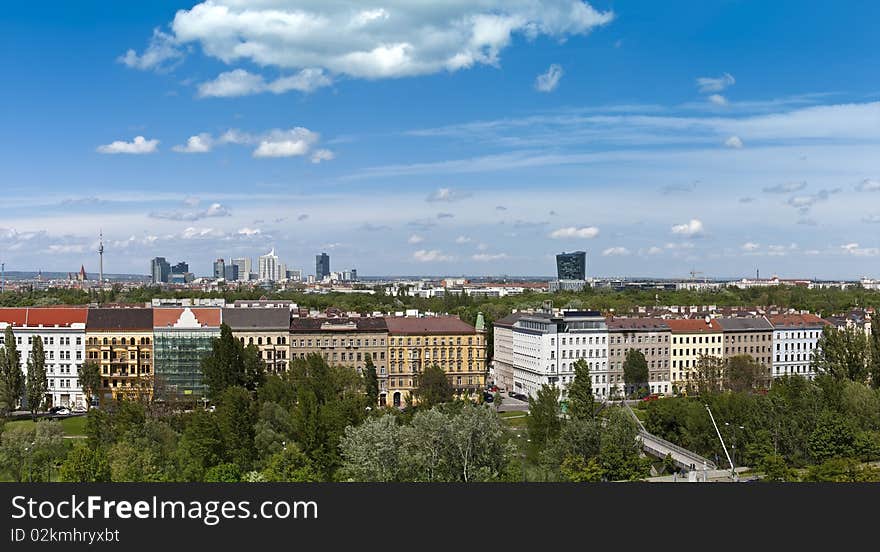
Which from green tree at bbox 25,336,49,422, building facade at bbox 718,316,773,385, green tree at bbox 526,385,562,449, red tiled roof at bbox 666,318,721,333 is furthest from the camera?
building facade at bbox 718,316,773,385

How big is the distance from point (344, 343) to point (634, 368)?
27.2 metres

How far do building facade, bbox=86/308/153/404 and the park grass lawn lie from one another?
7.25 m

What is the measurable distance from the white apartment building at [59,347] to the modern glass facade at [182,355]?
23.3 feet

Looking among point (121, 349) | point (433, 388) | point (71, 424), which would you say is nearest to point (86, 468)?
point (71, 424)

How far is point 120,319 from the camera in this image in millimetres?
84875

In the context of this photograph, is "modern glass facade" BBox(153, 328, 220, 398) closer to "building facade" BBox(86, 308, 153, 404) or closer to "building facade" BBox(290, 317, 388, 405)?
"building facade" BBox(86, 308, 153, 404)

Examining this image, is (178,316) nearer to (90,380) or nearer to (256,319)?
(256,319)

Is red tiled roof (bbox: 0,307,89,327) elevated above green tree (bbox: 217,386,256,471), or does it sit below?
above

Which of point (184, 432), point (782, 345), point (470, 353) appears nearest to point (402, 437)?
point (184, 432)

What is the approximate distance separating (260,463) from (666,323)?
56.7 meters

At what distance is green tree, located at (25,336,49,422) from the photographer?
7400cm

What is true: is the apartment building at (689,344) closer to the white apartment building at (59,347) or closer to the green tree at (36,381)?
the white apartment building at (59,347)

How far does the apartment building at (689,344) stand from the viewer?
3693 inches

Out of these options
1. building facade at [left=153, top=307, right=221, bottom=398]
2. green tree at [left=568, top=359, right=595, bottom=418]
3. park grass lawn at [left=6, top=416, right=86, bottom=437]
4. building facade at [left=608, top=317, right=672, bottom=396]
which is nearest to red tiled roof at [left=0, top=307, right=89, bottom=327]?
building facade at [left=153, top=307, right=221, bottom=398]
